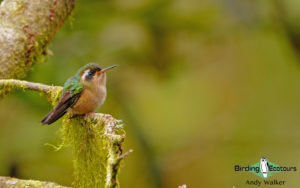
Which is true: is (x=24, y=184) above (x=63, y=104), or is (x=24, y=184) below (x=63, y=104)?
below

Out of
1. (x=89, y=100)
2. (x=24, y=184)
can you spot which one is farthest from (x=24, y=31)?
(x=24, y=184)

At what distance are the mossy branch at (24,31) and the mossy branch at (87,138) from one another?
393mm

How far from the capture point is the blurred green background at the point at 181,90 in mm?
7902

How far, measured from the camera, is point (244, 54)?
1138 centimetres

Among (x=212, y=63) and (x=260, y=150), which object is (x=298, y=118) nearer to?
(x=260, y=150)

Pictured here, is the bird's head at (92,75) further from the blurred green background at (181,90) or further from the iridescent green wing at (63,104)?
the blurred green background at (181,90)

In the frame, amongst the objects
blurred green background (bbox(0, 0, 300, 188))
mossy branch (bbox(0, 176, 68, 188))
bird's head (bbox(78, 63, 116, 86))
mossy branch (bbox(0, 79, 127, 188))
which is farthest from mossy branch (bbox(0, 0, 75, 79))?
blurred green background (bbox(0, 0, 300, 188))

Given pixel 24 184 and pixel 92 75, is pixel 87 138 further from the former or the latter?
pixel 92 75

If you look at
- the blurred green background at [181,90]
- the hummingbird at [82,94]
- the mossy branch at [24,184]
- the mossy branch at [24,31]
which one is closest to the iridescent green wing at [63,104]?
the hummingbird at [82,94]

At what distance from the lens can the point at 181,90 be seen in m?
11.1

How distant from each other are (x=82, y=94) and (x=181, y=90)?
674 cm

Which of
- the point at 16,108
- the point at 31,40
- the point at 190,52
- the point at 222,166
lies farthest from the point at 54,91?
the point at 222,166

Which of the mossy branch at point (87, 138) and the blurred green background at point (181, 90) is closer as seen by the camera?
the mossy branch at point (87, 138)

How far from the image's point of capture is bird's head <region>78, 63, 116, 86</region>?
457 cm
